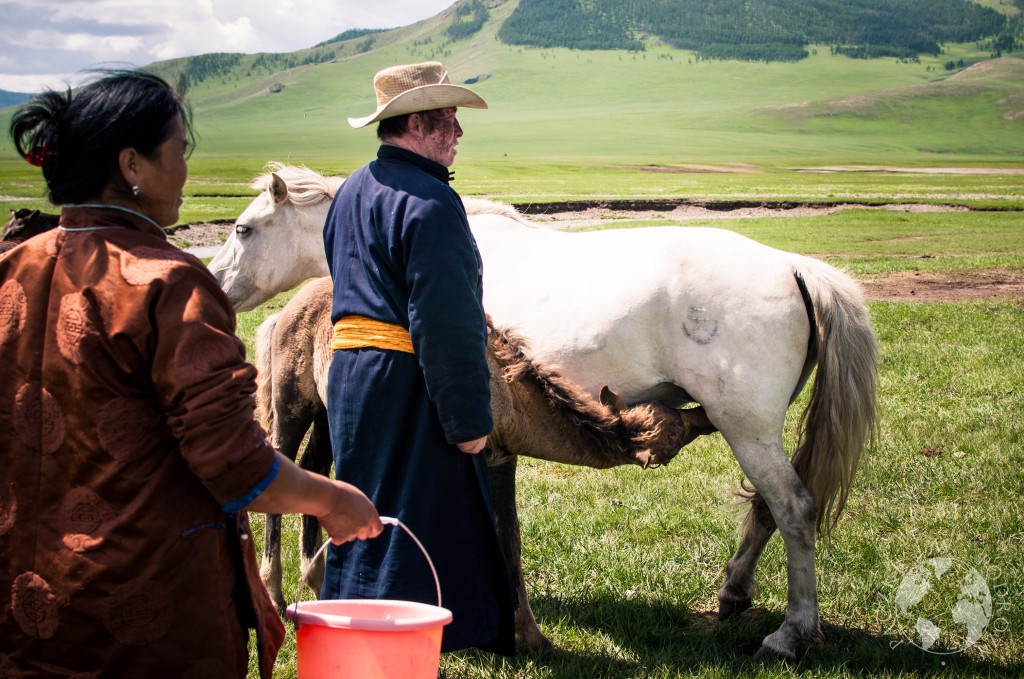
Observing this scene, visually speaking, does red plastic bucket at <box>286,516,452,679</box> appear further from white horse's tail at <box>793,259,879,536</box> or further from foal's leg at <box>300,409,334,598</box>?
white horse's tail at <box>793,259,879,536</box>

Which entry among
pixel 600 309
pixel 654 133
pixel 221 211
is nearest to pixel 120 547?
pixel 600 309

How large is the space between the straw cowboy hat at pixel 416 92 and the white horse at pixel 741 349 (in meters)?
1.10

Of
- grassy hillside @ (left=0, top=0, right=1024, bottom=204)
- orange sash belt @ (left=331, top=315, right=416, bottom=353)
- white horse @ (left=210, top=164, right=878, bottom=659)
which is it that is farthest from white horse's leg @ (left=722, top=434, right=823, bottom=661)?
grassy hillside @ (left=0, top=0, right=1024, bottom=204)

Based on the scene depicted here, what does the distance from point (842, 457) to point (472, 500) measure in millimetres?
2100

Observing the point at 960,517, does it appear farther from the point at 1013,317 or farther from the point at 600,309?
the point at 1013,317

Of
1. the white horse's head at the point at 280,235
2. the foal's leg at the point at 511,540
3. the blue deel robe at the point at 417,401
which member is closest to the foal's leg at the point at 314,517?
the foal's leg at the point at 511,540

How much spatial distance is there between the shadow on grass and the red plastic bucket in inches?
69.3

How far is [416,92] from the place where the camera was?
3.01 m

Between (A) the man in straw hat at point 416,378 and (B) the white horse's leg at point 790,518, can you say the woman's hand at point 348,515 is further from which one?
(B) the white horse's leg at point 790,518

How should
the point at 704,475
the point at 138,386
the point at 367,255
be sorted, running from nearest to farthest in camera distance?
the point at 138,386 < the point at 367,255 < the point at 704,475

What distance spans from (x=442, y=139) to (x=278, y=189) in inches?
101

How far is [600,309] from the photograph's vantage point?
4066mm

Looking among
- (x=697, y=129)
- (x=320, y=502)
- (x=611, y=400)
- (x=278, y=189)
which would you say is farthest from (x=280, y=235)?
(x=697, y=129)

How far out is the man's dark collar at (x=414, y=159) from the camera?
3002 mm
